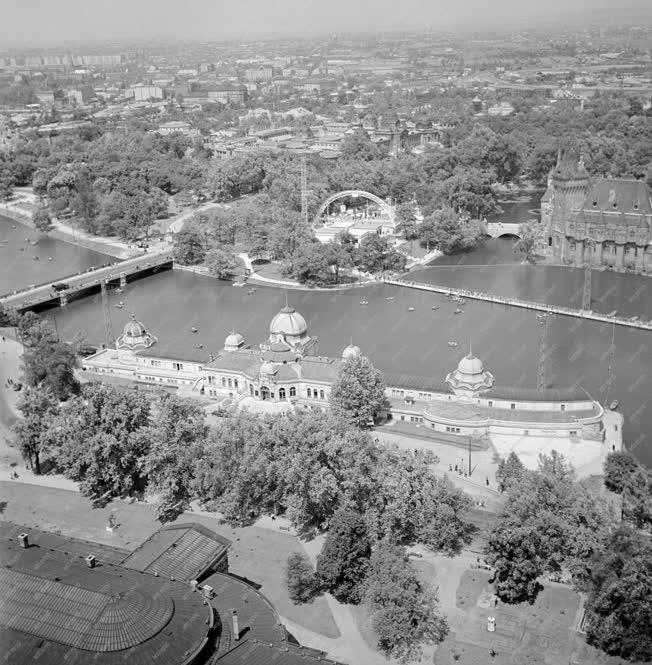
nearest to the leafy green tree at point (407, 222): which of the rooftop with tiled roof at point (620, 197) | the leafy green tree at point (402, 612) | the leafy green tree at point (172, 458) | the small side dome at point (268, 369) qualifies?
the rooftop with tiled roof at point (620, 197)

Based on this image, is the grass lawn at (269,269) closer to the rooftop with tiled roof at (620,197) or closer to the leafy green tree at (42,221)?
the rooftop with tiled roof at (620,197)

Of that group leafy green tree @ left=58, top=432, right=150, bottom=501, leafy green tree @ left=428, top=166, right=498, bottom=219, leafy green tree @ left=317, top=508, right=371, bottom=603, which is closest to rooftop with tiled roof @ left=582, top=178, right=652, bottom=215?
leafy green tree @ left=428, top=166, right=498, bottom=219

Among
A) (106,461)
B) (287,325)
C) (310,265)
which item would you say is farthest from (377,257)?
(106,461)

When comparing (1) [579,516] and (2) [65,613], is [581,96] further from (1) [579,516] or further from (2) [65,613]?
(2) [65,613]

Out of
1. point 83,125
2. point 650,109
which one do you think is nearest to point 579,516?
point 650,109

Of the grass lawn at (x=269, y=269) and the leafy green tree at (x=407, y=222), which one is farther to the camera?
the leafy green tree at (x=407, y=222)

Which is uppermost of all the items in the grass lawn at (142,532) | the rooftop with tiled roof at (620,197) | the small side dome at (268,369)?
the rooftop with tiled roof at (620,197)

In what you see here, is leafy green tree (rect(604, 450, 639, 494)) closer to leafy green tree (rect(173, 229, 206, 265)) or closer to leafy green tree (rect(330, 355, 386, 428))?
leafy green tree (rect(330, 355, 386, 428))
